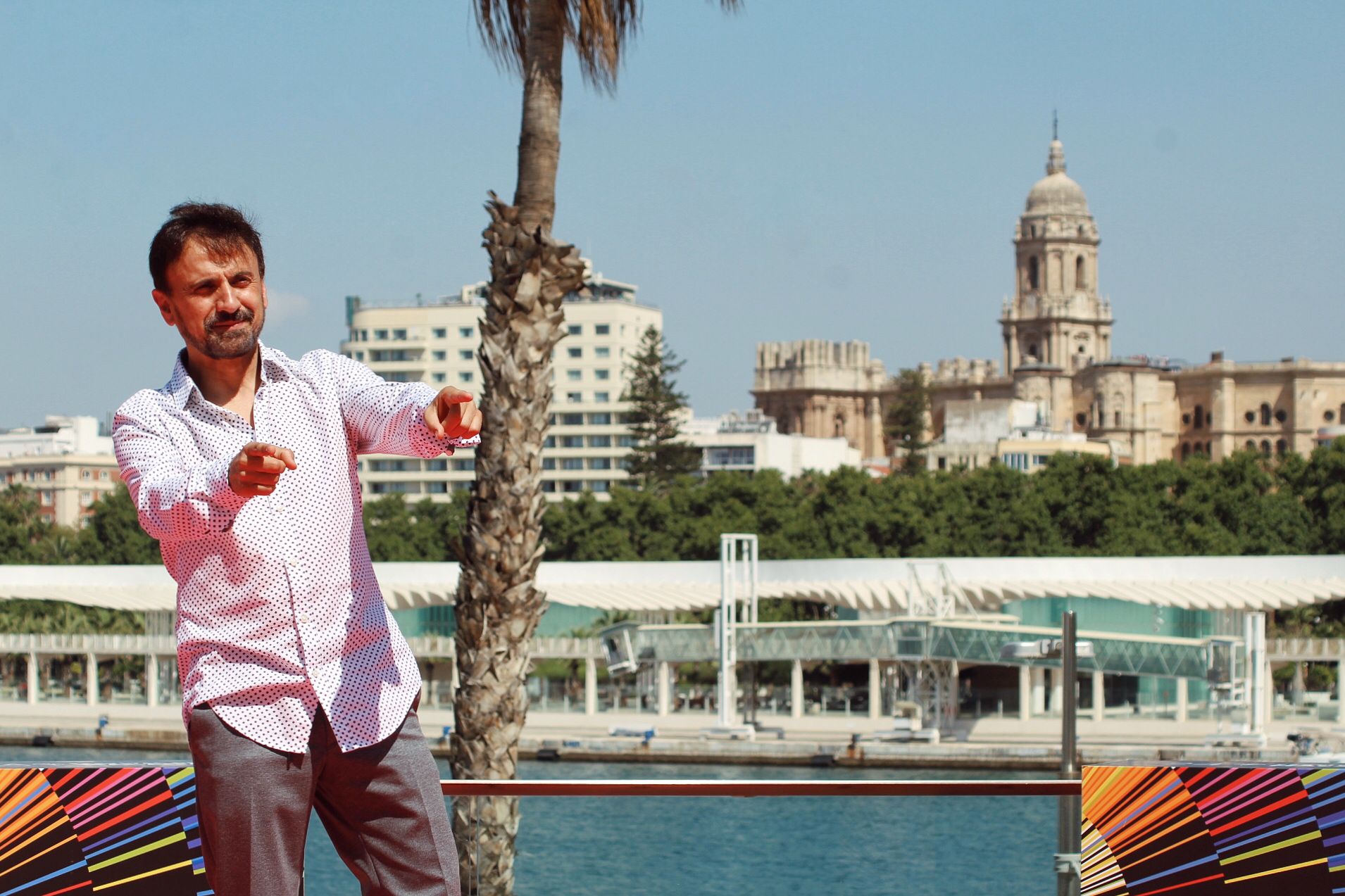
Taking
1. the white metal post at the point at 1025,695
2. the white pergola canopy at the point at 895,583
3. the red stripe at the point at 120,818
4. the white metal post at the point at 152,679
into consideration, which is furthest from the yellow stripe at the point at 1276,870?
the white metal post at the point at 152,679

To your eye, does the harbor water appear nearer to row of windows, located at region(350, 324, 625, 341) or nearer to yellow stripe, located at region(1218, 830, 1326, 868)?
yellow stripe, located at region(1218, 830, 1326, 868)

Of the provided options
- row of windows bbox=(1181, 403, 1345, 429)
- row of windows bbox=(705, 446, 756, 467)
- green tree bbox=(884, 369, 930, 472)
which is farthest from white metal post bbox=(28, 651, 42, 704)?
row of windows bbox=(1181, 403, 1345, 429)

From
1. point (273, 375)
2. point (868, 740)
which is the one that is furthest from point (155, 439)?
point (868, 740)

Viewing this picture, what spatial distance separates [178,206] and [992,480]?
5358 cm

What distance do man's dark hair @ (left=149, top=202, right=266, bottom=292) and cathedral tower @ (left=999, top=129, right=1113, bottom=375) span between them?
124 metres

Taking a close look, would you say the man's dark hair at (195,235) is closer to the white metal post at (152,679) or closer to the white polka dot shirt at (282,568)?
the white polka dot shirt at (282,568)

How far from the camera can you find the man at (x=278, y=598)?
107 inches

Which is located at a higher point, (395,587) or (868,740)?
(395,587)

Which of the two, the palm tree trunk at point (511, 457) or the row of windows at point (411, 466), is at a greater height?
the row of windows at point (411, 466)

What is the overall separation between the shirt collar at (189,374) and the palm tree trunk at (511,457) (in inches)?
209

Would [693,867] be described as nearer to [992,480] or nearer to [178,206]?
[178,206]

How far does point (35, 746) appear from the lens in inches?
1479

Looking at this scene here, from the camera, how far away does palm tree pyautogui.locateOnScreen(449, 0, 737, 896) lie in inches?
330

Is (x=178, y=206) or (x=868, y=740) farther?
(x=868, y=740)
